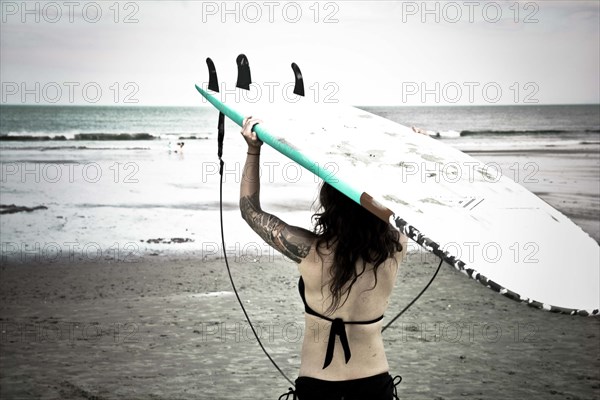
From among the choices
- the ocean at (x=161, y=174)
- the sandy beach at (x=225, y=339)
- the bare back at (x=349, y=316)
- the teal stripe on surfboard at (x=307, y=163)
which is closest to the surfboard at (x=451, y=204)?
the teal stripe on surfboard at (x=307, y=163)

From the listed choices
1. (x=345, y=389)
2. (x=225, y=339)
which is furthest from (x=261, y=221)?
(x=225, y=339)

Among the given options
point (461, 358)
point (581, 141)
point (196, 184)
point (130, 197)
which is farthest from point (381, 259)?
point (581, 141)

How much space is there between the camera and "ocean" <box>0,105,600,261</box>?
27.6ft

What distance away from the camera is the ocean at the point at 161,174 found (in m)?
8.41

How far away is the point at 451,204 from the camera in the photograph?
7.30 ft

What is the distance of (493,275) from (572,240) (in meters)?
0.48

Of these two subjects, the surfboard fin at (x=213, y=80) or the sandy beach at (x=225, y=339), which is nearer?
the surfboard fin at (x=213, y=80)

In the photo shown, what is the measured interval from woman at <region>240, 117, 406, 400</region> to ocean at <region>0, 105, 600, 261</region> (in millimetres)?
2495

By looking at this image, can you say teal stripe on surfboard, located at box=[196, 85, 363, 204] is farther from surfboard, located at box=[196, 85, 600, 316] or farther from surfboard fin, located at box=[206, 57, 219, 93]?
surfboard fin, located at box=[206, 57, 219, 93]

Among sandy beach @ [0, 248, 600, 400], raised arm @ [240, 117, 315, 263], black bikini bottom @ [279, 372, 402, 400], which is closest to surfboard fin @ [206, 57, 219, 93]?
raised arm @ [240, 117, 315, 263]

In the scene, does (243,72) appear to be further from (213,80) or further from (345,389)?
(345,389)

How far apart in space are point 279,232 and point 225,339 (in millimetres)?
2778

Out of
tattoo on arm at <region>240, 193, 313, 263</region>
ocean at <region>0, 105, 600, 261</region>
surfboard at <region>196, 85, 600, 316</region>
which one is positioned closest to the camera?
surfboard at <region>196, 85, 600, 316</region>

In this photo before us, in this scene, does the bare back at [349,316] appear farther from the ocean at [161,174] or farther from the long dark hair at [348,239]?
the ocean at [161,174]
